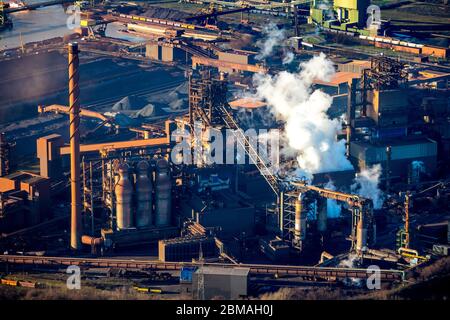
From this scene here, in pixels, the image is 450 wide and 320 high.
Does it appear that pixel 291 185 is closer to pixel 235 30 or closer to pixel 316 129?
pixel 316 129

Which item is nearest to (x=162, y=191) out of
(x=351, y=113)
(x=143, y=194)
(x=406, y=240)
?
(x=143, y=194)

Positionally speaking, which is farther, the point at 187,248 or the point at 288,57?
the point at 288,57

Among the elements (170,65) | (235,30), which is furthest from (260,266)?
(235,30)

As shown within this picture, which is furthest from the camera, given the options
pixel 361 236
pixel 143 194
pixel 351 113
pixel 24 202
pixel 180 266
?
pixel 351 113

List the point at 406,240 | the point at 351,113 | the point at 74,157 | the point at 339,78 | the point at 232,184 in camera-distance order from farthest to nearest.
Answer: the point at 339,78
the point at 351,113
the point at 232,184
the point at 74,157
the point at 406,240

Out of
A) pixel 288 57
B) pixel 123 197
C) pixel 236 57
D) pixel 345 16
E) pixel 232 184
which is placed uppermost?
pixel 345 16

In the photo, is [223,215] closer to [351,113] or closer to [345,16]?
[351,113]

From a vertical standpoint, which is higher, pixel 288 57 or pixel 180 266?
pixel 288 57
